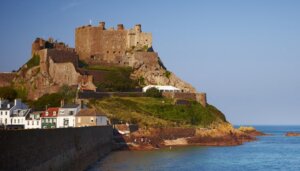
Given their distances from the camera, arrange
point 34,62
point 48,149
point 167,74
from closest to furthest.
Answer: point 48,149 → point 34,62 → point 167,74

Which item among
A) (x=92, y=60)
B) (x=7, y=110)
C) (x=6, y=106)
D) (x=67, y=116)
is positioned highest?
(x=92, y=60)

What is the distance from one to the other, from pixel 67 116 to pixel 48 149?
36.9 metres

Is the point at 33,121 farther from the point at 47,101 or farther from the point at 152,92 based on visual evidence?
the point at 152,92

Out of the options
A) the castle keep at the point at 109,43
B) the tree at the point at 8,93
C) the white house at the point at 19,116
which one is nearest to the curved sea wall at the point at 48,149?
the white house at the point at 19,116

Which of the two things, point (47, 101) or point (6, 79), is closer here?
point (47, 101)

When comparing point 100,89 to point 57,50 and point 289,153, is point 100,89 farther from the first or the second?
point 289,153

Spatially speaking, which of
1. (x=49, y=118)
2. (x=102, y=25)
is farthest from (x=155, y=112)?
(x=102, y=25)

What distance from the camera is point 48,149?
28.5 metres

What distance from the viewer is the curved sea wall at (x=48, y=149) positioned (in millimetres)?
21578

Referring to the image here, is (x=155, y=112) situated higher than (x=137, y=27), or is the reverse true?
(x=137, y=27)

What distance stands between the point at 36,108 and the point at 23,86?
460 inches

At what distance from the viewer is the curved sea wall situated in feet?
70.8

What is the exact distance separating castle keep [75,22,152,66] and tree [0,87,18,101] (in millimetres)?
17435

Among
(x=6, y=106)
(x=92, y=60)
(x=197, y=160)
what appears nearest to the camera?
(x=197, y=160)
